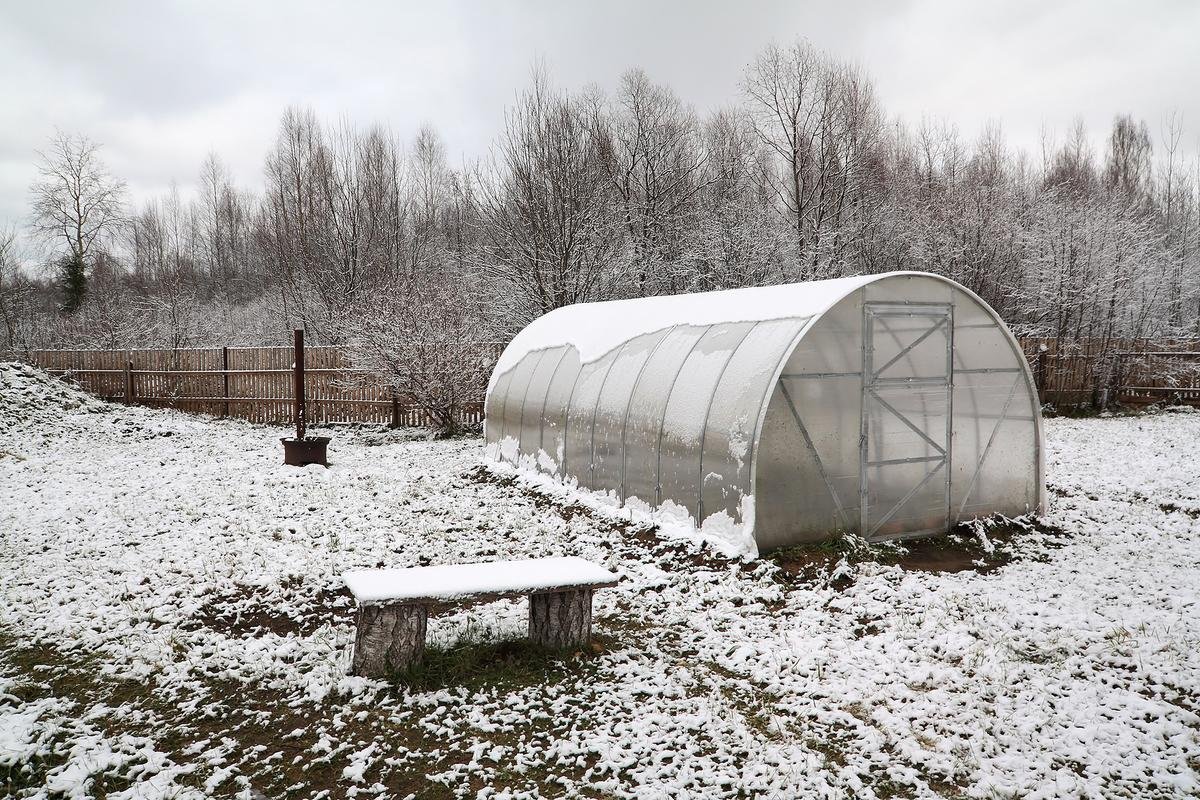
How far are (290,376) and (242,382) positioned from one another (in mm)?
1578

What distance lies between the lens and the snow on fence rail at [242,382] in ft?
57.8

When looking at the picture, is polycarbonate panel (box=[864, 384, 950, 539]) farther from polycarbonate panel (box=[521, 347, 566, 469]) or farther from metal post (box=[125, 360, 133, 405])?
metal post (box=[125, 360, 133, 405])

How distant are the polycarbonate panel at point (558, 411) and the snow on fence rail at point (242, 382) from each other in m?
5.01

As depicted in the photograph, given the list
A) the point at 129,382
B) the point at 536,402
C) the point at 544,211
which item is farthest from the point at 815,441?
the point at 129,382

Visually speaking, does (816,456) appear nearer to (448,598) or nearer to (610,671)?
(610,671)

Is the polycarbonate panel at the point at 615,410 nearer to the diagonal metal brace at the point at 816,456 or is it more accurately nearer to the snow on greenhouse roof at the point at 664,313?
the snow on greenhouse roof at the point at 664,313

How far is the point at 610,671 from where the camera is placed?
5234 mm

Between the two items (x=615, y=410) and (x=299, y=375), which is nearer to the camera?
(x=615, y=410)

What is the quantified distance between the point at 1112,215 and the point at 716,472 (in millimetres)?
19986

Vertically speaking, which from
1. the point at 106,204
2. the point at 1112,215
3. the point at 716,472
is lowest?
the point at 716,472

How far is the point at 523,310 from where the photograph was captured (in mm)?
19156

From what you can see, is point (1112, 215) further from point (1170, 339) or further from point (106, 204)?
point (106, 204)

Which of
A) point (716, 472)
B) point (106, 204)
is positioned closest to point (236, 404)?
point (716, 472)

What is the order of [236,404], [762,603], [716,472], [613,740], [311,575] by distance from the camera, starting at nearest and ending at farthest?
1. [613,740]
2. [762,603]
3. [311,575]
4. [716,472]
5. [236,404]
